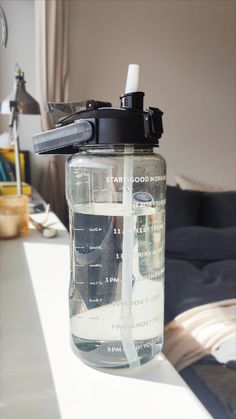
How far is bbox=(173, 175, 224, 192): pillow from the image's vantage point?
2582mm

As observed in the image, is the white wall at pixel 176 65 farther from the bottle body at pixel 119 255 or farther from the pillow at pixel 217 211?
the bottle body at pixel 119 255

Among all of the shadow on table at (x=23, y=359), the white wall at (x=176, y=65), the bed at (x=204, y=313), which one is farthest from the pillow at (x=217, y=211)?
the shadow on table at (x=23, y=359)

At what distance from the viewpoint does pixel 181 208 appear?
2201mm

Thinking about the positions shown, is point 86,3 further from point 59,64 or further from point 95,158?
point 95,158

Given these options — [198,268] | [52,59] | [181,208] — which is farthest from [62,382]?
[52,59]

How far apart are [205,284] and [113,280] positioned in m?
0.97

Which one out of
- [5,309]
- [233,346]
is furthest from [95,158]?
[233,346]

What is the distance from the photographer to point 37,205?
4.95ft

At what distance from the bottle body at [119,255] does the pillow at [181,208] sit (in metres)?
1.70

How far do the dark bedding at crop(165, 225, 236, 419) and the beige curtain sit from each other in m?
0.77

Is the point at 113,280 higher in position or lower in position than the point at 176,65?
lower

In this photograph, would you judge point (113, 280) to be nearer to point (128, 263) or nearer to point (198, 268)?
point (128, 263)

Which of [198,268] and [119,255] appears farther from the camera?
[198,268]

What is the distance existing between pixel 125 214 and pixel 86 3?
2.25 meters
